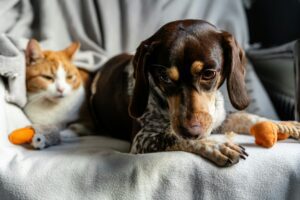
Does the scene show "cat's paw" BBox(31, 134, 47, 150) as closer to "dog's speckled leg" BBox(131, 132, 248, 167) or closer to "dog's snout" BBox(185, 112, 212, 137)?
"dog's speckled leg" BBox(131, 132, 248, 167)

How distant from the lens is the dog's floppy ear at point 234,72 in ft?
5.09

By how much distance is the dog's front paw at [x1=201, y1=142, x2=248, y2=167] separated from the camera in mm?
1404

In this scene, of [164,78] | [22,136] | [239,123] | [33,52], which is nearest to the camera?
[164,78]

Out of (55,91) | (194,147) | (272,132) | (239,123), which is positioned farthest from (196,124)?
(55,91)

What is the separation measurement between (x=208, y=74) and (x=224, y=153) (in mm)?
277

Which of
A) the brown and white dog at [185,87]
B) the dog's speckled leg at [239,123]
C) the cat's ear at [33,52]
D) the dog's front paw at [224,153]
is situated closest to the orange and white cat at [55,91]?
the cat's ear at [33,52]

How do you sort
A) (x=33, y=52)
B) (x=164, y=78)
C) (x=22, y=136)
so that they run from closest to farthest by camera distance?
(x=164, y=78)
(x=22, y=136)
(x=33, y=52)

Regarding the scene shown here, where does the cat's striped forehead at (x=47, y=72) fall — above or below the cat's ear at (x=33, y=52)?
below

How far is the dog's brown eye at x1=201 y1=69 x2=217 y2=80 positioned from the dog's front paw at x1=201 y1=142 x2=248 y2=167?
227 millimetres

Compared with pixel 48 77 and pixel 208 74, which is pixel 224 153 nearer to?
pixel 208 74

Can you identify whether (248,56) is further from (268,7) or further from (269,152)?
(269,152)

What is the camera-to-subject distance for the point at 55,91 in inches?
81.9

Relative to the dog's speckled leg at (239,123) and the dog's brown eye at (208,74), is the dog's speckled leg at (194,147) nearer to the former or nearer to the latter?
the dog's brown eye at (208,74)

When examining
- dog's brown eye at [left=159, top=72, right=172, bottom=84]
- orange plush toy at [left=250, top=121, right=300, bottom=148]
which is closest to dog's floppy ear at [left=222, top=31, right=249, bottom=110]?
orange plush toy at [left=250, top=121, right=300, bottom=148]
